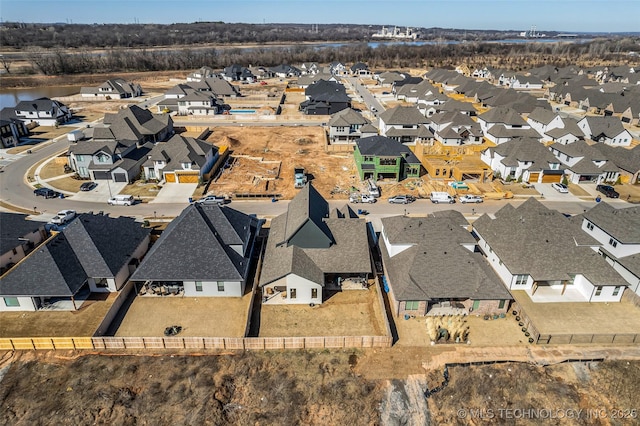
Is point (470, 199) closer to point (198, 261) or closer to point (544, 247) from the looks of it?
point (544, 247)

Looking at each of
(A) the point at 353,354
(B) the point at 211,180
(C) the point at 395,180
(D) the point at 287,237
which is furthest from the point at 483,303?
(B) the point at 211,180

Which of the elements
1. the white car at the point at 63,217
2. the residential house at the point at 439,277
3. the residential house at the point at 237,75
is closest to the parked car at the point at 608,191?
the residential house at the point at 439,277

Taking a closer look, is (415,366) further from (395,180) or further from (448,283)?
(395,180)

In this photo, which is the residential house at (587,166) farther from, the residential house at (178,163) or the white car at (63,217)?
the white car at (63,217)

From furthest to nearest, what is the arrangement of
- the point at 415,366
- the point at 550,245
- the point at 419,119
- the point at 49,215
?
1. the point at 419,119
2. the point at 49,215
3. the point at 550,245
4. the point at 415,366

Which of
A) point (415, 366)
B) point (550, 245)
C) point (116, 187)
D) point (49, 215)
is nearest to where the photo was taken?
point (415, 366)

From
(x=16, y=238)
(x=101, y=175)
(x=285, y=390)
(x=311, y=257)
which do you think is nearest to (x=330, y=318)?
(x=311, y=257)

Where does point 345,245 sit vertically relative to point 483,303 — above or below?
above
